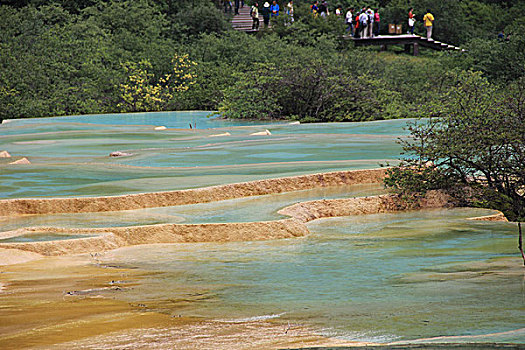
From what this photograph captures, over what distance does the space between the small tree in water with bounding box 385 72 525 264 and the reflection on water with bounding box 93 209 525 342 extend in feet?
3.30

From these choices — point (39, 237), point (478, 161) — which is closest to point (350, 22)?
point (478, 161)

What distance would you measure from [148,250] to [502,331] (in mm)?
4149

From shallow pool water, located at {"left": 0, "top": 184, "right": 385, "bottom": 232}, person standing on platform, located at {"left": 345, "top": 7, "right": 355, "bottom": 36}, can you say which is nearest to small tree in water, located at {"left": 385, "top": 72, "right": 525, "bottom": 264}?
shallow pool water, located at {"left": 0, "top": 184, "right": 385, "bottom": 232}

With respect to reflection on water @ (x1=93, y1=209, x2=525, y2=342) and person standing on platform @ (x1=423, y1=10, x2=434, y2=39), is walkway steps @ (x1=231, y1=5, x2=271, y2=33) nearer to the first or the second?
person standing on platform @ (x1=423, y1=10, x2=434, y2=39)

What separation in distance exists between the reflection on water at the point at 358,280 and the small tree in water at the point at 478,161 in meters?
1.01

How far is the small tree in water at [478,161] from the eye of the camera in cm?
964

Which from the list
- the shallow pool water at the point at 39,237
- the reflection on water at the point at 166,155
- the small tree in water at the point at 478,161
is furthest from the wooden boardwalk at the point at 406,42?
the shallow pool water at the point at 39,237

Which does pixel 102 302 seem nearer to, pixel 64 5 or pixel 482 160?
pixel 482 160

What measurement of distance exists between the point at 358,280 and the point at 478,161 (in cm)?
428

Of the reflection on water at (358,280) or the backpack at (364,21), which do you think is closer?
the reflection on water at (358,280)

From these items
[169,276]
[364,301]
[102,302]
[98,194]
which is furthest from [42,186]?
[364,301]

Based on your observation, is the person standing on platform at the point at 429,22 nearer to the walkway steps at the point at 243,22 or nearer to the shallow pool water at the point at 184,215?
the walkway steps at the point at 243,22

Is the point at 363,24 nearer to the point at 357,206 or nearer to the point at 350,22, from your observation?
the point at 350,22

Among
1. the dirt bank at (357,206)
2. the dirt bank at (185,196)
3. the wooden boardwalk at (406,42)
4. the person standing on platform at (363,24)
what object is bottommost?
the dirt bank at (357,206)
